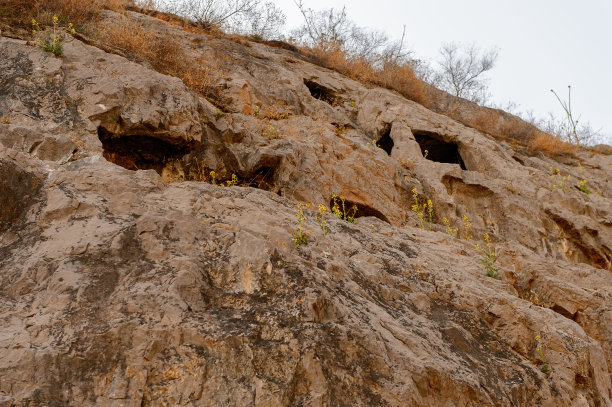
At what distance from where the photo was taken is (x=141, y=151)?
5.98 meters

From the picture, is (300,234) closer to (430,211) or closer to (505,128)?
(430,211)

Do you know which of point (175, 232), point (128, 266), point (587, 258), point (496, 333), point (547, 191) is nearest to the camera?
point (128, 266)

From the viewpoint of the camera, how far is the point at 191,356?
2764 mm

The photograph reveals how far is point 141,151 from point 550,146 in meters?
11.2

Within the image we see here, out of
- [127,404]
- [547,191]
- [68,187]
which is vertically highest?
[547,191]

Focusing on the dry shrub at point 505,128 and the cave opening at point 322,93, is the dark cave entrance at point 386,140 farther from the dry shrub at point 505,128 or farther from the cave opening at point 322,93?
the dry shrub at point 505,128

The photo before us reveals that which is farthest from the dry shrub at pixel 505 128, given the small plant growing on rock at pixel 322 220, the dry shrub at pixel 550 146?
the small plant growing on rock at pixel 322 220

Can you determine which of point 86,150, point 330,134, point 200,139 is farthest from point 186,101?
point 330,134

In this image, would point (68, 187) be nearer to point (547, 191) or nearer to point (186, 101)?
point (186, 101)

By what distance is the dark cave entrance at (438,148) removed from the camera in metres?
10.6

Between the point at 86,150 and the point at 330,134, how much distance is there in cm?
405

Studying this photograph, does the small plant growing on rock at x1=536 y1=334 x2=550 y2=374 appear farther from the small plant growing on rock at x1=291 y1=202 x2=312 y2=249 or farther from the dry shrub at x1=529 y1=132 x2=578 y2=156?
the dry shrub at x1=529 y1=132 x2=578 y2=156

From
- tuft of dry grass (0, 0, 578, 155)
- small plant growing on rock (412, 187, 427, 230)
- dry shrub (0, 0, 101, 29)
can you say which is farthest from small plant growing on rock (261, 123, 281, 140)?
dry shrub (0, 0, 101, 29)

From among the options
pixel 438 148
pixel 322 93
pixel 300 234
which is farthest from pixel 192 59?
pixel 300 234
